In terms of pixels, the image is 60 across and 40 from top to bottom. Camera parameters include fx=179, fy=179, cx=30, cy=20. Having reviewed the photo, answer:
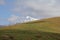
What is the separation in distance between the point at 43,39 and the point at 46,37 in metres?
0.42

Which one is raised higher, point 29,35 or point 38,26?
point 38,26

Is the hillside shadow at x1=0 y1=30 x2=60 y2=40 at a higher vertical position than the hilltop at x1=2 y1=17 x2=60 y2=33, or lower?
lower

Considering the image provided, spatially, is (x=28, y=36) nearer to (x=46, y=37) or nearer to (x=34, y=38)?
(x=34, y=38)

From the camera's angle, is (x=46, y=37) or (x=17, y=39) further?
(x=46, y=37)

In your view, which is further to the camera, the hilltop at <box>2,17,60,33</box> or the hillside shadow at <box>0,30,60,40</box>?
the hilltop at <box>2,17,60,33</box>

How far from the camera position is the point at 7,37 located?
49.2ft

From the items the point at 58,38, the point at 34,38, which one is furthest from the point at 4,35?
the point at 58,38

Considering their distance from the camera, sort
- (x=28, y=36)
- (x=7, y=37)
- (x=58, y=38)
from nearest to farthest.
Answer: (x=7, y=37), (x=28, y=36), (x=58, y=38)

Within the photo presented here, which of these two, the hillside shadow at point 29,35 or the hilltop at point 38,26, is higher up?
the hilltop at point 38,26

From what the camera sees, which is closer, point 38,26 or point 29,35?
point 29,35

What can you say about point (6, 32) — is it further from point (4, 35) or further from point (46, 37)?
point (46, 37)

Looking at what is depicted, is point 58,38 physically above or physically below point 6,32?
below

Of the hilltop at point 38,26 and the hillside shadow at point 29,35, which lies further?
the hilltop at point 38,26

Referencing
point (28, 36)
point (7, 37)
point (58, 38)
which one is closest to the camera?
point (7, 37)
